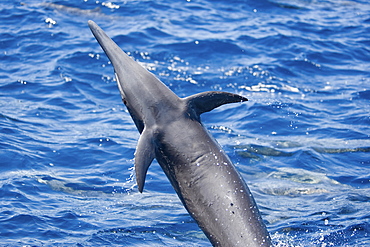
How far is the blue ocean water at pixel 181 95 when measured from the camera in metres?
9.19

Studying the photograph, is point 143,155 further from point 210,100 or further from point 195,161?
point 210,100

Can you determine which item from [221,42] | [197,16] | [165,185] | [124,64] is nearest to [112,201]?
[165,185]

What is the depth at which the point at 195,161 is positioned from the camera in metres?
7.01

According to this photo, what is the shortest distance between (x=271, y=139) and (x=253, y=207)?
19.7 ft

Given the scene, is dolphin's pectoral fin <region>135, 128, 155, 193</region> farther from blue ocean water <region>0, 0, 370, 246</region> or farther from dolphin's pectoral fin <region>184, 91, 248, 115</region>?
blue ocean water <region>0, 0, 370, 246</region>

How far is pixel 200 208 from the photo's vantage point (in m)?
6.90

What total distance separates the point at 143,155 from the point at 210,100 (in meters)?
1.09

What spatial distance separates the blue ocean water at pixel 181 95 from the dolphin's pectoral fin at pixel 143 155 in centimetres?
222

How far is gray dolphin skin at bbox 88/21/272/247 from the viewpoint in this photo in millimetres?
6656

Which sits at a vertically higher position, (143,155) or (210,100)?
(210,100)

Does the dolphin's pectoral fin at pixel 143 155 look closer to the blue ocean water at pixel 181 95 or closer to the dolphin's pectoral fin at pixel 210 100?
the dolphin's pectoral fin at pixel 210 100

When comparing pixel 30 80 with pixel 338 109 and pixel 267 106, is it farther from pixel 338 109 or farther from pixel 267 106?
pixel 338 109

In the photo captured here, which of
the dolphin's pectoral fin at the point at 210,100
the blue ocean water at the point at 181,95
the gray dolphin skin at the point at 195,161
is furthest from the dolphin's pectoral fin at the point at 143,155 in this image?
the blue ocean water at the point at 181,95

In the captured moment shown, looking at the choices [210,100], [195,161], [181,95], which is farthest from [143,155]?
[181,95]
